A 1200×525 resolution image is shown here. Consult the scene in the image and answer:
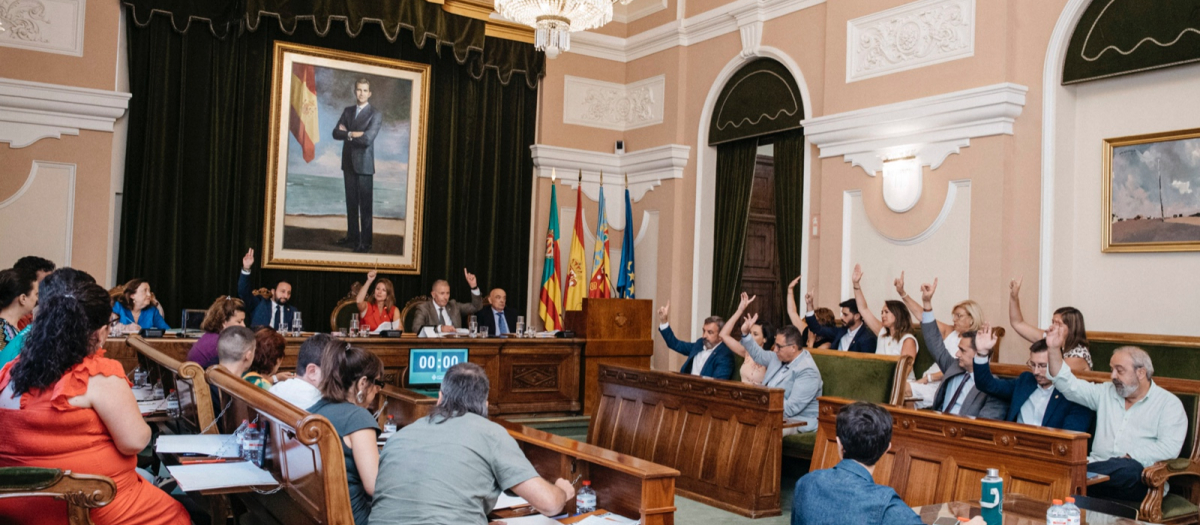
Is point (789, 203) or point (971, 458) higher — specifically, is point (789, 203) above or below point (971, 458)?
above

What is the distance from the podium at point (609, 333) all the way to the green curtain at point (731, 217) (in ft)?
3.98

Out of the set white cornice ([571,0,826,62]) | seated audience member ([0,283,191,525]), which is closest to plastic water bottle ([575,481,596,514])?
seated audience member ([0,283,191,525])

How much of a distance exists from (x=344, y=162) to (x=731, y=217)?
426cm

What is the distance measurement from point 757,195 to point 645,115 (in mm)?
1662

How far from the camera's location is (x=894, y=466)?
175 inches

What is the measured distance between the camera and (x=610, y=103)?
445 inches

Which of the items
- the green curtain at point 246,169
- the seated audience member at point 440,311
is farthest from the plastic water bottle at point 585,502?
the green curtain at point 246,169

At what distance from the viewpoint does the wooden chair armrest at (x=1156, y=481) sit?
4.15 metres

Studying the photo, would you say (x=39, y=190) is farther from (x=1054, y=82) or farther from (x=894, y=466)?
(x=1054, y=82)

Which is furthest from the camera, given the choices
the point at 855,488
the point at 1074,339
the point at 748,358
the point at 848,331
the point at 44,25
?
the point at 44,25

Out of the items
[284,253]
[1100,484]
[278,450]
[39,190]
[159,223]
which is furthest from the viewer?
[284,253]

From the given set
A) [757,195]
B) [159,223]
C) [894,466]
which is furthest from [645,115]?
[894,466]

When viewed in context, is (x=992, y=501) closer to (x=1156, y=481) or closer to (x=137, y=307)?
(x=1156, y=481)

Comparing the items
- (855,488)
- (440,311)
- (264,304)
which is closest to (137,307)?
(264,304)
